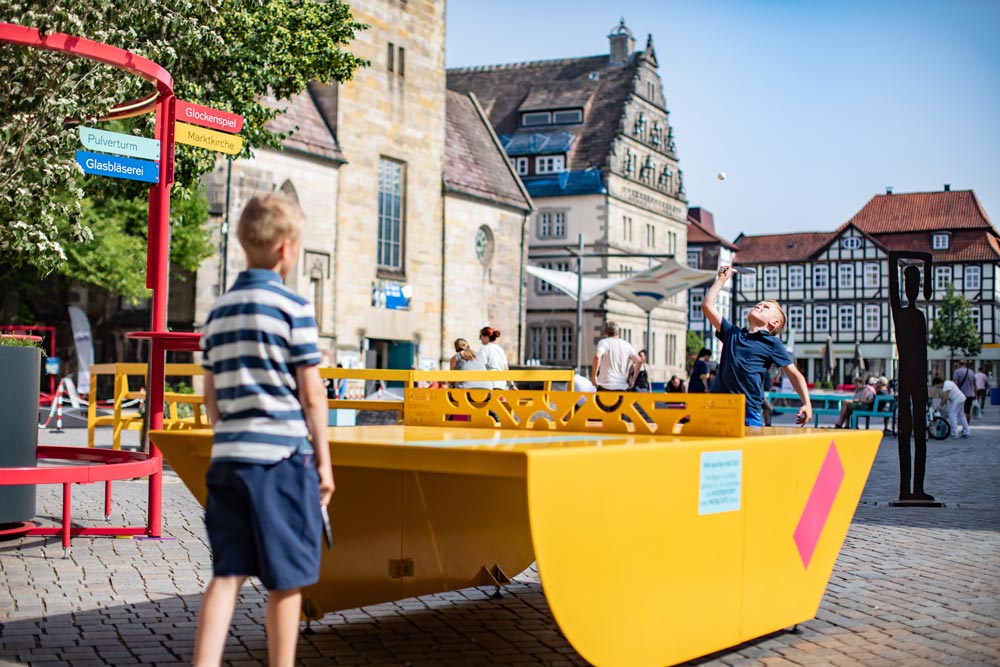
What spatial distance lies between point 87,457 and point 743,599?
16.8ft

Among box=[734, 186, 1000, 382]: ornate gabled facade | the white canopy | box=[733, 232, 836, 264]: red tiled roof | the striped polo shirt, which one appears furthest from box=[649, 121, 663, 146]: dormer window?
the striped polo shirt

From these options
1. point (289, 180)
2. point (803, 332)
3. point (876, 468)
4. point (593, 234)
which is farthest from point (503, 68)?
point (876, 468)

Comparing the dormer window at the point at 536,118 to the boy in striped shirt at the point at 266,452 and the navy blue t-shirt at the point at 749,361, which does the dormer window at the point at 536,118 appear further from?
the boy in striped shirt at the point at 266,452

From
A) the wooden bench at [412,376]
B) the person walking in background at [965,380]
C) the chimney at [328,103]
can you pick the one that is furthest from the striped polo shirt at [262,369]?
the chimney at [328,103]

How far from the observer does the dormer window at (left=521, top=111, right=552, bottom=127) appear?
261 ft

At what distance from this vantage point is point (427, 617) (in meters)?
6.51

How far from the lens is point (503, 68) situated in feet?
277

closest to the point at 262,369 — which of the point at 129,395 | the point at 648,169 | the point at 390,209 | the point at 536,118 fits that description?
the point at 129,395

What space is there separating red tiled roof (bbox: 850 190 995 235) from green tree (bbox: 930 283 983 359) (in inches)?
508

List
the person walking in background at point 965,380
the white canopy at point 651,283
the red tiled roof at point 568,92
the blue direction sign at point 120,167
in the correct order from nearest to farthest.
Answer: the blue direction sign at point 120,167 → the person walking in background at point 965,380 → the white canopy at point 651,283 → the red tiled roof at point 568,92

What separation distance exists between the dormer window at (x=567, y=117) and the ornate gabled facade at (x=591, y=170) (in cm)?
6

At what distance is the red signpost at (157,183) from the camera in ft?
26.6

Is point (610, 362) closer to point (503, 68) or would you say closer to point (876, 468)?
point (876, 468)

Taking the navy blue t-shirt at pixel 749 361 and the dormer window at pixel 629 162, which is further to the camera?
the dormer window at pixel 629 162
